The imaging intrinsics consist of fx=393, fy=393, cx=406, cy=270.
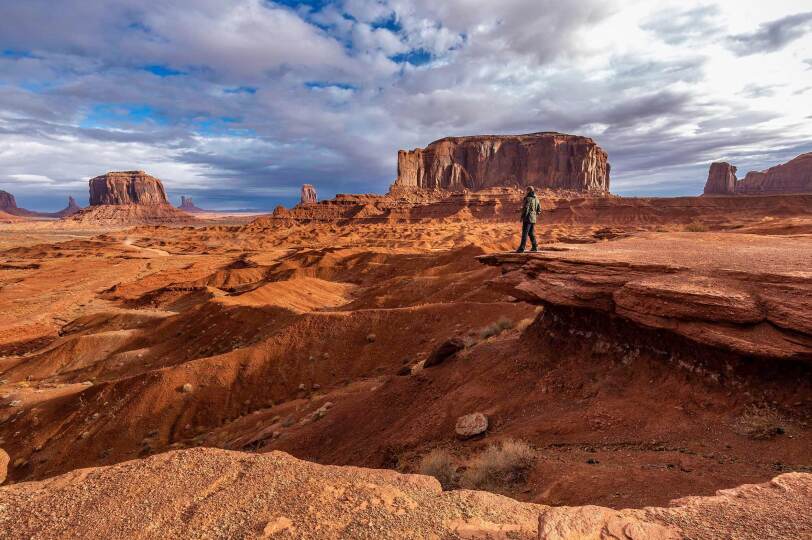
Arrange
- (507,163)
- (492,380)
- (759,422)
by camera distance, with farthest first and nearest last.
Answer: (507,163), (492,380), (759,422)

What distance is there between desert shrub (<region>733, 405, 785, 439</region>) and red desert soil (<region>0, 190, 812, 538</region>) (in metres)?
0.05

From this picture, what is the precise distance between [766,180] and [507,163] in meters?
87.8

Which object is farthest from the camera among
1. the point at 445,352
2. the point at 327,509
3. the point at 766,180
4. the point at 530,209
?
the point at 766,180

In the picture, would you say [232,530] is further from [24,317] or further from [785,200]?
[785,200]

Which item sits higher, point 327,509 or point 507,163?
point 507,163

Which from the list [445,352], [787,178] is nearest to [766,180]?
[787,178]

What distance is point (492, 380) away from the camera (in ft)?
34.7

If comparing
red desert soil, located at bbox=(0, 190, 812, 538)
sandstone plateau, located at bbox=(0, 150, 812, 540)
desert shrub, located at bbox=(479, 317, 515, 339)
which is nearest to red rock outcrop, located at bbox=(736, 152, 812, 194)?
red desert soil, located at bbox=(0, 190, 812, 538)

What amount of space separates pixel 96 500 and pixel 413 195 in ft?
435

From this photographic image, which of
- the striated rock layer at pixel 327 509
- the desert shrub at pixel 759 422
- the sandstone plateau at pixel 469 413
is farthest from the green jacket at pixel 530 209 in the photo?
the striated rock layer at pixel 327 509

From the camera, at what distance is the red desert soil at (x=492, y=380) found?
558 cm

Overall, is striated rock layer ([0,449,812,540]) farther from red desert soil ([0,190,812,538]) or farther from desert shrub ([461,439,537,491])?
desert shrub ([461,439,537,491])

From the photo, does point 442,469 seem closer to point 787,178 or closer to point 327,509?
point 327,509

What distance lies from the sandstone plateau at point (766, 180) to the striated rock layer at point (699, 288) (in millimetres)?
157723
